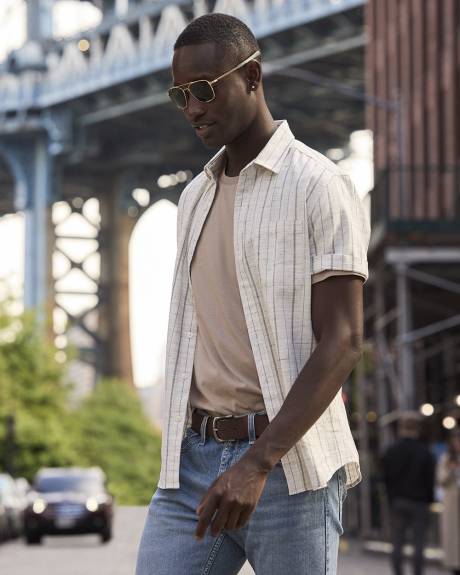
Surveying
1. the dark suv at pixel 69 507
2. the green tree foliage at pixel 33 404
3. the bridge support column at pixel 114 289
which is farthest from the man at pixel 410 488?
the bridge support column at pixel 114 289

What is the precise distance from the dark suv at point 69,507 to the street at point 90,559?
318 millimetres

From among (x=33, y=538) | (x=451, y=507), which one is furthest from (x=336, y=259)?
(x=33, y=538)

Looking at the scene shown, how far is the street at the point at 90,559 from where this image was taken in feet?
73.8

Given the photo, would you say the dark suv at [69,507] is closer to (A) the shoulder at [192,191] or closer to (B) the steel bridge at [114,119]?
(A) the shoulder at [192,191]

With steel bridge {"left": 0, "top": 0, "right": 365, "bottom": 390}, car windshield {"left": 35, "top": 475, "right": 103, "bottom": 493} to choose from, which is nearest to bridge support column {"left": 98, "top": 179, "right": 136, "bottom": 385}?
steel bridge {"left": 0, "top": 0, "right": 365, "bottom": 390}

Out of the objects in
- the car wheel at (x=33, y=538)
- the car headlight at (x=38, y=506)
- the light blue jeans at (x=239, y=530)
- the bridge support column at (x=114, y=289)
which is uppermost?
the bridge support column at (x=114, y=289)

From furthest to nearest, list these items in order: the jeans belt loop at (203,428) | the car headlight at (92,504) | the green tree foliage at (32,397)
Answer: the green tree foliage at (32,397) → the car headlight at (92,504) → the jeans belt loop at (203,428)

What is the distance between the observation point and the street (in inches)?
885

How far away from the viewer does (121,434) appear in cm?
9819

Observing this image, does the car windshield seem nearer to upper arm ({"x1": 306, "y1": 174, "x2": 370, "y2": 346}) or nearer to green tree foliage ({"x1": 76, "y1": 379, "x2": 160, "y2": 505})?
upper arm ({"x1": 306, "y1": 174, "x2": 370, "y2": 346})

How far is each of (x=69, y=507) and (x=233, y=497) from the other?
3158 cm

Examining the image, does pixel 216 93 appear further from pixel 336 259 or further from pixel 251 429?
pixel 251 429

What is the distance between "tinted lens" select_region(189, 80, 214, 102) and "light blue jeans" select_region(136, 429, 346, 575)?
78 centimetres

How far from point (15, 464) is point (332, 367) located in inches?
2604
